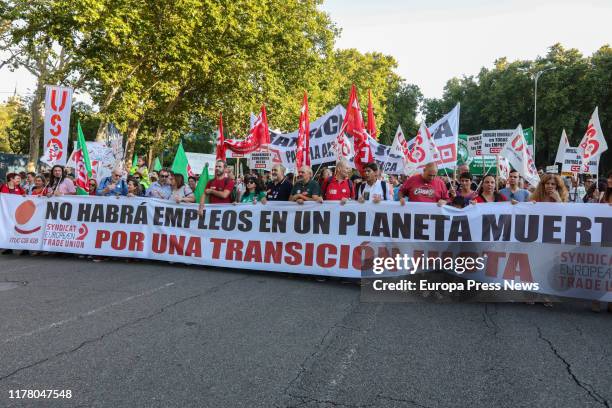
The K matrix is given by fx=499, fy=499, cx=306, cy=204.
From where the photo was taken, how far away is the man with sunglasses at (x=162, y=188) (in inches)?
387

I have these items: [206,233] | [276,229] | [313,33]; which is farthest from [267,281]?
[313,33]

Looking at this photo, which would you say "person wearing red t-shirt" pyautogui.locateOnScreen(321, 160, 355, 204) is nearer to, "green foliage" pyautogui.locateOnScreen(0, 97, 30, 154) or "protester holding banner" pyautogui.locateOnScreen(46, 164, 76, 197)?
"protester holding banner" pyautogui.locateOnScreen(46, 164, 76, 197)

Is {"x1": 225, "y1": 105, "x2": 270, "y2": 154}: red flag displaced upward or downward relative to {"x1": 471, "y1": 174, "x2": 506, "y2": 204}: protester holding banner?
upward

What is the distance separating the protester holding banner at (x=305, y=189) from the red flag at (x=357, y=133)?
1.37 metres

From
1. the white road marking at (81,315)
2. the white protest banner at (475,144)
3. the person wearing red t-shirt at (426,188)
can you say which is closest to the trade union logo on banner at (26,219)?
the white road marking at (81,315)

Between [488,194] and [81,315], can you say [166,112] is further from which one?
[81,315]

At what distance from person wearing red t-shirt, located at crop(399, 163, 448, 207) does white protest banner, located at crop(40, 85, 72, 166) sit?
24.4 ft

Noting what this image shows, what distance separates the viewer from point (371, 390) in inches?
135

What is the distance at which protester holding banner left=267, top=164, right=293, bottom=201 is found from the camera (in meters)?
8.80

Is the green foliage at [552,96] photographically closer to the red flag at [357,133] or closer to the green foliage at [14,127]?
the red flag at [357,133]

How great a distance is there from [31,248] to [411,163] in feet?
23.7

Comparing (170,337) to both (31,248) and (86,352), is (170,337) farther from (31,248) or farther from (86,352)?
(31,248)

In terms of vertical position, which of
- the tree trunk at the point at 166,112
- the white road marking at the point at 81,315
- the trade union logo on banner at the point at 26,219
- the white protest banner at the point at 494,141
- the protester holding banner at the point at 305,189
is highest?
the tree trunk at the point at 166,112

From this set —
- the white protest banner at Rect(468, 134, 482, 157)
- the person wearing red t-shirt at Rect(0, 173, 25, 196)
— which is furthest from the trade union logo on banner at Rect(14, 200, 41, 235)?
the white protest banner at Rect(468, 134, 482, 157)
